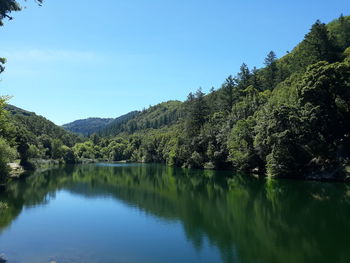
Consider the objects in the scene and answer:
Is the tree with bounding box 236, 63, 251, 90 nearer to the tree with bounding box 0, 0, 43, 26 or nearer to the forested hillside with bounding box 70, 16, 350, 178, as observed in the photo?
the forested hillside with bounding box 70, 16, 350, 178

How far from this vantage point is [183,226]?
82.0 ft

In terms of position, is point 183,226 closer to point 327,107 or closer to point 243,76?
point 327,107

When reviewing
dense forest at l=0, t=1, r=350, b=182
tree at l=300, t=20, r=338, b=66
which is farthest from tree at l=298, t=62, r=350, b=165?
tree at l=300, t=20, r=338, b=66

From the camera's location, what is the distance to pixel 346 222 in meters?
24.2

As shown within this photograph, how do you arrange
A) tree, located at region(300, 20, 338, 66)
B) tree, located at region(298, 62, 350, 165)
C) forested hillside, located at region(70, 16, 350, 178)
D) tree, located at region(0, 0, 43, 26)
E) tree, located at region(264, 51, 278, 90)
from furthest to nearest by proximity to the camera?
tree, located at region(264, 51, 278, 90) → tree, located at region(300, 20, 338, 66) → forested hillside, located at region(70, 16, 350, 178) → tree, located at region(298, 62, 350, 165) → tree, located at region(0, 0, 43, 26)

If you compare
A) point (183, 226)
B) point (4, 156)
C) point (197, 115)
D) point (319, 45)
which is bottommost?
point (183, 226)

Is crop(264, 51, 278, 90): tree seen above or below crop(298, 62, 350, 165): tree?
above

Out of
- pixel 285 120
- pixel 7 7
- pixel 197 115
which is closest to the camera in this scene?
pixel 7 7

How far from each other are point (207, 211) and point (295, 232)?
1054 centimetres

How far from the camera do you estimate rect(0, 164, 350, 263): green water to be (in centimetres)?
1781

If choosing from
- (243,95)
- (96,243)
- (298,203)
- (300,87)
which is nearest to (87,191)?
(96,243)

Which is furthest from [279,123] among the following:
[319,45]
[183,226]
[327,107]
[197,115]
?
[197,115]

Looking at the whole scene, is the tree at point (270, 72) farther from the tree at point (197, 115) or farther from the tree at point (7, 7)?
the tree at point (7, 7)

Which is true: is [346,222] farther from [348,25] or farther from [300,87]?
[348,25]
